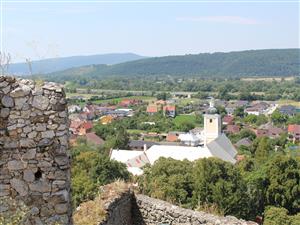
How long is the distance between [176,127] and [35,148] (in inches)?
3865

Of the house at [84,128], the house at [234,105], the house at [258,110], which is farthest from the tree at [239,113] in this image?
the house at [84,128]

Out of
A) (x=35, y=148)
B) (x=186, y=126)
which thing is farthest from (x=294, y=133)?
(x=35, y=148)

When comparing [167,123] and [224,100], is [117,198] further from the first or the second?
[224,100]

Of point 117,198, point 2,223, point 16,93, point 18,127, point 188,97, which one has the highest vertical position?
point 16,93

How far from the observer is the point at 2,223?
480 cm

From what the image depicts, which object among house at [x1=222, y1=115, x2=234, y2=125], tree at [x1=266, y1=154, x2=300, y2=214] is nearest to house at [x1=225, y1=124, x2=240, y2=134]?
house at [x1=222, y1=115, x2=234, y2=125]

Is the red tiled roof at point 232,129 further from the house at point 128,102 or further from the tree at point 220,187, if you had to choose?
the tree at point 220,187


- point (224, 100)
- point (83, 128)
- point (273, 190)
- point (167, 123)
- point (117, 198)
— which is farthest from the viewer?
point (224, 100)

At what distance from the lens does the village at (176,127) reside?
58312 millimetres

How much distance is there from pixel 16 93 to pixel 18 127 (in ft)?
1.31

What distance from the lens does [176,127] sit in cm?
10356

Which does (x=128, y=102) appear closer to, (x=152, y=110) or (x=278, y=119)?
(x=152, y=110)

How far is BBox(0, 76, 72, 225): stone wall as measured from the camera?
18.5 feet

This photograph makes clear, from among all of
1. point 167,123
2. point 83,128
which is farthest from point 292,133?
point 83,128
